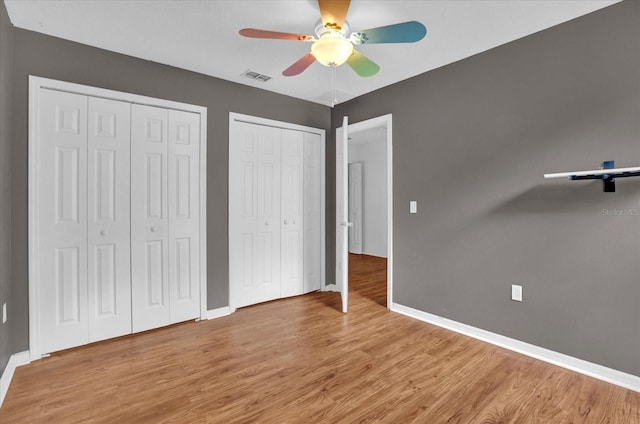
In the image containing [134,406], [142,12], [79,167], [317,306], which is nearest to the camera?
[134,406]

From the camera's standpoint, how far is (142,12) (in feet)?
7.23

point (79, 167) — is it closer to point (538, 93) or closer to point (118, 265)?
point (118, 265)

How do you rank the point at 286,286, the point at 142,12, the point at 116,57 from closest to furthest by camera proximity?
the point at 142,12
the point at 116,57
the point at 286,286

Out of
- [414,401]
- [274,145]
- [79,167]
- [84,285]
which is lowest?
[414,401]

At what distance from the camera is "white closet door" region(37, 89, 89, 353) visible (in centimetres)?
245

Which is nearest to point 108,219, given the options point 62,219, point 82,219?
point 82,219

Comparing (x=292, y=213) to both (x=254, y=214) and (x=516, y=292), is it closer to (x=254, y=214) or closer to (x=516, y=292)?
(x=254, y=214)

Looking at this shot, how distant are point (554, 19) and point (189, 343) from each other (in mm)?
3818

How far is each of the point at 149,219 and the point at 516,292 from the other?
3.28 metres

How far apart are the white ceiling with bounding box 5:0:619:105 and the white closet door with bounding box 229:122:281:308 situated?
863mm

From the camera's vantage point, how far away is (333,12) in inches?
71.5

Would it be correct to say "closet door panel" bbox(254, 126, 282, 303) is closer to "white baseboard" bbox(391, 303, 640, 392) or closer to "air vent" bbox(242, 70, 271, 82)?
"air vent" bbox(242, 70, 271, 82)

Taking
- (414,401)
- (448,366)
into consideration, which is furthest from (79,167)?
(448,366)

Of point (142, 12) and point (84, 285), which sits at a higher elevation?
point (142, 12)
